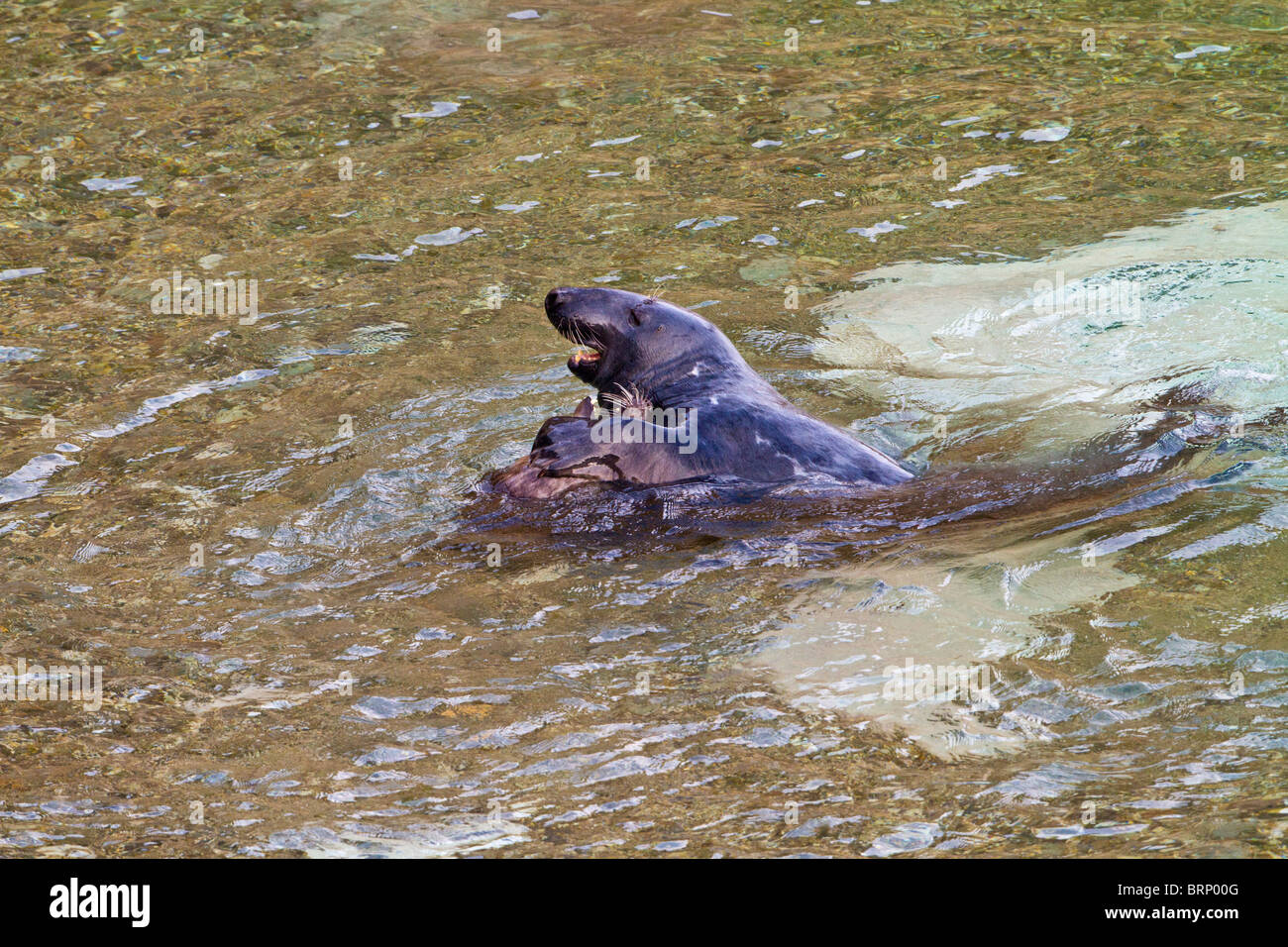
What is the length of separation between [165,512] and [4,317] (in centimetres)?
319

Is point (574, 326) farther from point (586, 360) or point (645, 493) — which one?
point (645, 493)

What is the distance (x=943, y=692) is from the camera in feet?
15.0

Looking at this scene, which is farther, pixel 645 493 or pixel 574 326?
pixel 574 326

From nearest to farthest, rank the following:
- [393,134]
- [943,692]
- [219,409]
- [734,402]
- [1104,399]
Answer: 1. [943,692]
2. [734,402]
3. [1104,399]
4. [219,409]
5. [393,134]

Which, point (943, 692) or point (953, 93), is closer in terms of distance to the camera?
point (943, 692)

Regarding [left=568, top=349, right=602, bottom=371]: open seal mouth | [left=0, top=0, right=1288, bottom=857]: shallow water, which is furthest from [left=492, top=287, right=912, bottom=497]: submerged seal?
[left=568, top=349, right=602, bottom=371]: open seal mouth

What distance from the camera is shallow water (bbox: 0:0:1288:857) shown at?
4.23 meters

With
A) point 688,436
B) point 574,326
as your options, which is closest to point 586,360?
point 574,326

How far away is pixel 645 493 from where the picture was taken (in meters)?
5.98

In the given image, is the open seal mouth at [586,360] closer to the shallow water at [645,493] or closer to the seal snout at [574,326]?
the seal snout at [574,326]

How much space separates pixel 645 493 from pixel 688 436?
1.01 ft

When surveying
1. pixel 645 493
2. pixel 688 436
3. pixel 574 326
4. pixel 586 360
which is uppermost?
pixel 574 326
